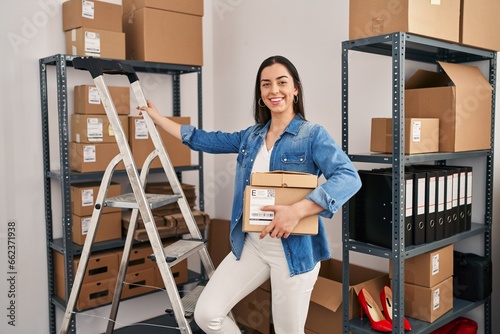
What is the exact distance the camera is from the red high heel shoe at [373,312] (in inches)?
86.0

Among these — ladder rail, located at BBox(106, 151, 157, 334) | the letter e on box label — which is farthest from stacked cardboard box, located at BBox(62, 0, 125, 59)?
the letter e on box label

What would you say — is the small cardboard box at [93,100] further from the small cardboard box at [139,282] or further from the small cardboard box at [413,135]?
the small cardboard box at [413,135]

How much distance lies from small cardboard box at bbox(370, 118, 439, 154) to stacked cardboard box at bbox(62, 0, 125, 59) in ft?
5.03

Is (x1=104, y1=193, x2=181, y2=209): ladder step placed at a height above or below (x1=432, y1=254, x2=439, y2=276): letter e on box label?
above

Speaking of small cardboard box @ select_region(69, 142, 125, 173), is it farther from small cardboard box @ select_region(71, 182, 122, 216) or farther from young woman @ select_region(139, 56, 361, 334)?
young woman @ select_region(139, 56, 361, 334)

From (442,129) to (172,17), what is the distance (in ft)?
5.63

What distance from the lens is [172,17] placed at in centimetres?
298

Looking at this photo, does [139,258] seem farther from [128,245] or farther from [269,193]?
[269,193]

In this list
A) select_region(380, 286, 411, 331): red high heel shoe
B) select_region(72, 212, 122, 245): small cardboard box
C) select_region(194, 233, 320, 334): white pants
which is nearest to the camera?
select_region(194, 233, 320, 334): white pants

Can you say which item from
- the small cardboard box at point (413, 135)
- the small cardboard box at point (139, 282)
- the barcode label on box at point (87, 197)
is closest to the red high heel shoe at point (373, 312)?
the small cardboard box at point (413, 135)

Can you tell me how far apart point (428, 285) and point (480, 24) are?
1278mm

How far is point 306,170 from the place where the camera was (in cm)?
187

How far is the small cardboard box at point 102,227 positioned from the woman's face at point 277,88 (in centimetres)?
135

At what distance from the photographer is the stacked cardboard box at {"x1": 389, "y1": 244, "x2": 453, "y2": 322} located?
7.32ft
